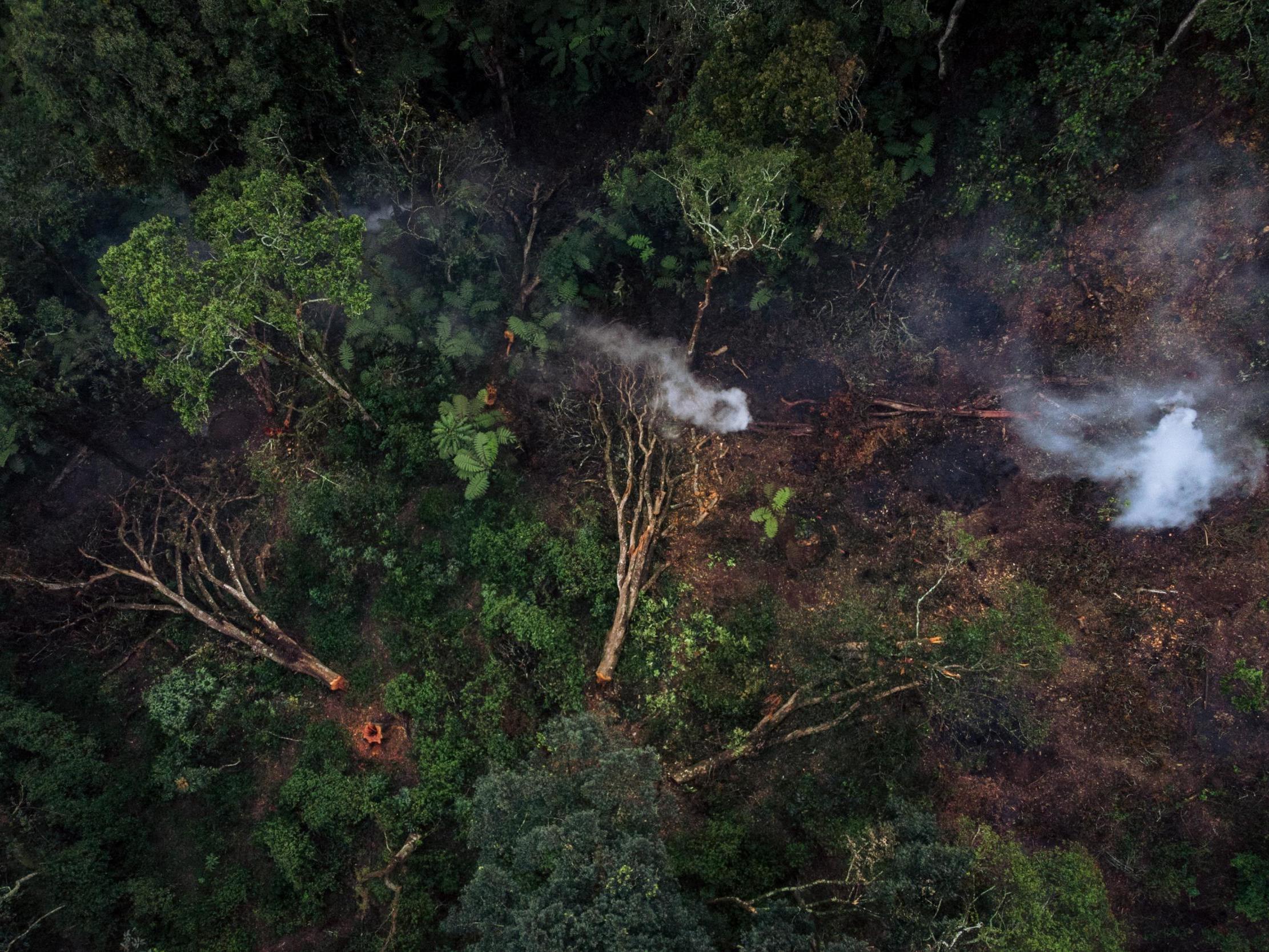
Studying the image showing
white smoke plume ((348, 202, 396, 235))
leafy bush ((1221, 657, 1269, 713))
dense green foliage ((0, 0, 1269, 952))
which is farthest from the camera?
A: white smoke plume ((348, 202, 396, 235))

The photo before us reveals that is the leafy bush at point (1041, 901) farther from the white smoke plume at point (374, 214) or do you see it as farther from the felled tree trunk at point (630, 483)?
the white smoke plume at point (374, 214)

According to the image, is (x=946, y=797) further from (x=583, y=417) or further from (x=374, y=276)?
(x=374, y=276)

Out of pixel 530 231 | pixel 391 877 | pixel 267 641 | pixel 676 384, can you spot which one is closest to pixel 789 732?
pixel 676 384

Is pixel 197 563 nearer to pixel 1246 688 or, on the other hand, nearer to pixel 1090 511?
pixel 1090 511

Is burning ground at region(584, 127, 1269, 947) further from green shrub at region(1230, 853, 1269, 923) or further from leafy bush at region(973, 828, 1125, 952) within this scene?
leafy bush at region(973, 828, 1125, 952)

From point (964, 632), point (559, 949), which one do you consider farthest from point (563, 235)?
point (559, 949)

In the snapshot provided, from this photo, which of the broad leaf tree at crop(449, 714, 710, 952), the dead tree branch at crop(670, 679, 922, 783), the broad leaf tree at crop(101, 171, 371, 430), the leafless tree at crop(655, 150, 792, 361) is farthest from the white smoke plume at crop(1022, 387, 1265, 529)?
the broad leaf tree at crop(101, 171, 371, 430)
